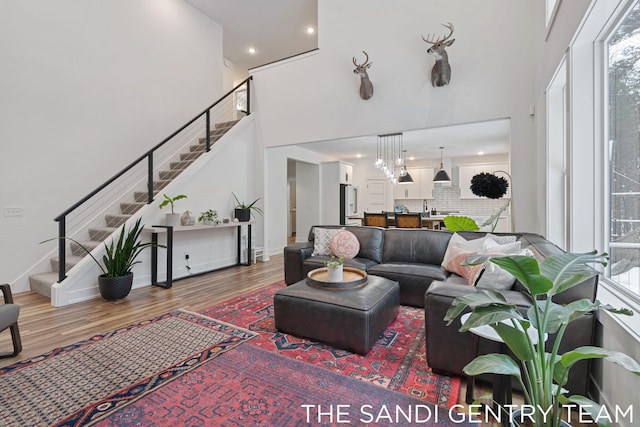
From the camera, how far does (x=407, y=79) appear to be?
4684mm

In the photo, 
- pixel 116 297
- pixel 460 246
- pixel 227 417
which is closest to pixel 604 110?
pixel 460 246

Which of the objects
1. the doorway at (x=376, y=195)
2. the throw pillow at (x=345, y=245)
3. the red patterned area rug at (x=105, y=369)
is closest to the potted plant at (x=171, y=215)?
the red patterned area rug at (x=105, y=369)

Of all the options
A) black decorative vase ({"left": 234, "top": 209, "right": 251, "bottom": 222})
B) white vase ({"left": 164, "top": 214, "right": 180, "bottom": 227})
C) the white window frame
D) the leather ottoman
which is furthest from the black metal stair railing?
the white window frame

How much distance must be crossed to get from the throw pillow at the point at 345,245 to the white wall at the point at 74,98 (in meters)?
3.89

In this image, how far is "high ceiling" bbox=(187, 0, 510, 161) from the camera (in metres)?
6.23

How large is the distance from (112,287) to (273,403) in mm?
2777

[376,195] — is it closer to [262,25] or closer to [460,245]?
[262,25]

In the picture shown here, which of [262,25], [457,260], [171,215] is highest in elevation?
[262,25]

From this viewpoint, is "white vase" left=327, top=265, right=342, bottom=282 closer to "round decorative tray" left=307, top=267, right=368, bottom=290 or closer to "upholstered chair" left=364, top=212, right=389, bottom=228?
"round decorative tray" left=307, top=267, right=368, bottom=290

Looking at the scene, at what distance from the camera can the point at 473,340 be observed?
1.90 meters

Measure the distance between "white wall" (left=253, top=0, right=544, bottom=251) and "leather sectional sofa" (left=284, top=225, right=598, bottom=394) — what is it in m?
1.39

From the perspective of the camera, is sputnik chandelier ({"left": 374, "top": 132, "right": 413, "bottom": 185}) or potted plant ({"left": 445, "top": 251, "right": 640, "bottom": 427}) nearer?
potted plant ({"left": 445, "top": 251, "right": 640, "bottom": 427})

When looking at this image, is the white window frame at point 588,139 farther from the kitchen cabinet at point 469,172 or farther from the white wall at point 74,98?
the kitchen cabinet at point 469,172

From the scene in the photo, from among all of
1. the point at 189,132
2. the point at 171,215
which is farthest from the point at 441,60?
the point at 189,132
